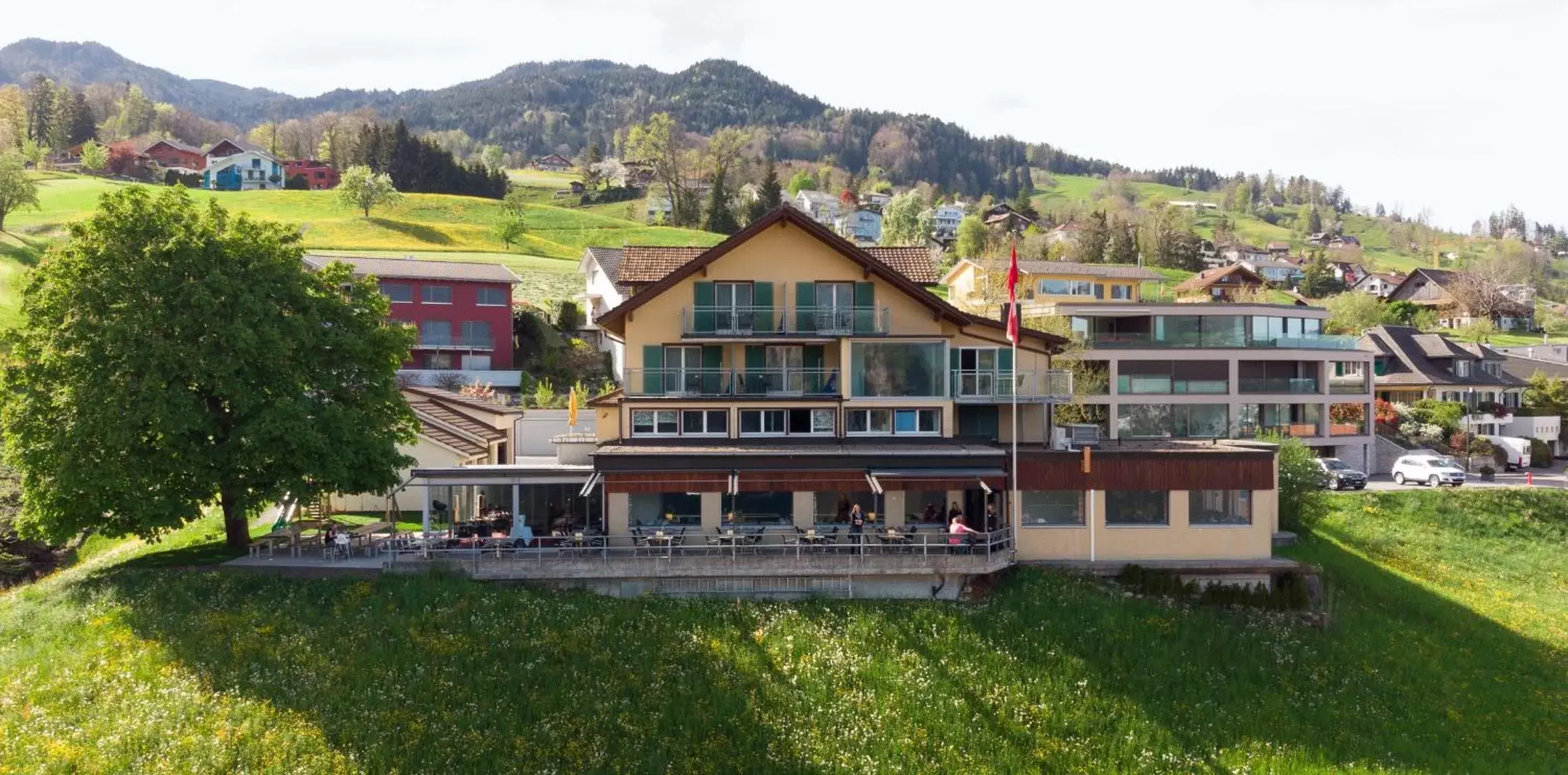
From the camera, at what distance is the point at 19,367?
98.2 ft

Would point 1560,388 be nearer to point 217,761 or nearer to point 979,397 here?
point 979,397

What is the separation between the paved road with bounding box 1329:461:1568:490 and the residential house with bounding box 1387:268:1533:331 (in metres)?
59.3

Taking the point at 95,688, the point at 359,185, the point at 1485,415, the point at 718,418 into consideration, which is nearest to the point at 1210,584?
the point at 718,418

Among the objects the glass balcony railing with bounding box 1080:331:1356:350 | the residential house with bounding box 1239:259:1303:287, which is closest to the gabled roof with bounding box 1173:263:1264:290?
the glass balcony railing with bounding box 1080:331:1356:350

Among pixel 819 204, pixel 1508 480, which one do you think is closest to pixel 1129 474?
pixel 1508 480

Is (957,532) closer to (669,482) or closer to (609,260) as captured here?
(669,482)

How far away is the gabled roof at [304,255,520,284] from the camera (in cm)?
6606

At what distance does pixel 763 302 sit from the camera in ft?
120

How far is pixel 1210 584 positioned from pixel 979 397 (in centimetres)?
962

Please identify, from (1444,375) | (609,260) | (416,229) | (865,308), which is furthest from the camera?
(416,229)

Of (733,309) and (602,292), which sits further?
(602,292)

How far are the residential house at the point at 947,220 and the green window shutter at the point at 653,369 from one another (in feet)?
455

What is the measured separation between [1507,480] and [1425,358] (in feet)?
61.5

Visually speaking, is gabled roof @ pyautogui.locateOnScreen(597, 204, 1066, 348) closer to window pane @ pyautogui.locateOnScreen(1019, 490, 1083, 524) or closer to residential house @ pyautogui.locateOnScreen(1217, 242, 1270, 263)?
window pane @ pyautogui.locateOnScreen(1019, 490, 1083, 524)
